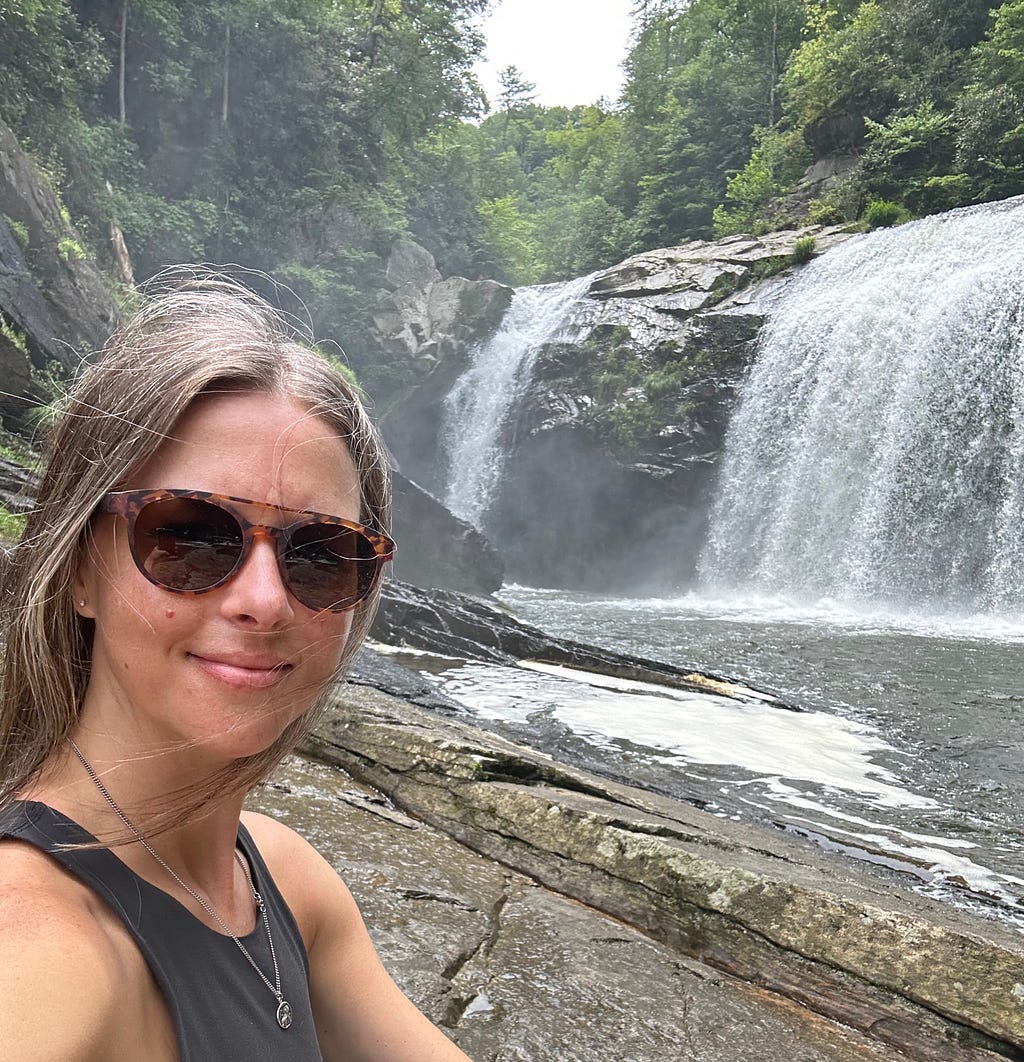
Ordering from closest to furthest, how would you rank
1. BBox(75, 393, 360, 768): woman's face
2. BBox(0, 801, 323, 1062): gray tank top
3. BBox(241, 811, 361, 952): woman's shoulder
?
BBox(0, 801, 323, 1062): gray tank top < BBox(75, 393, 360, 768): woman's face < BBox(241, 811, 361, 952): woman's shoulder

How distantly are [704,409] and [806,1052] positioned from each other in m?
19.2

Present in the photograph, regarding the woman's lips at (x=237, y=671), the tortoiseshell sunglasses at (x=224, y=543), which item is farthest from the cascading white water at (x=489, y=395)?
the woman's lips at (x=237, y=671)

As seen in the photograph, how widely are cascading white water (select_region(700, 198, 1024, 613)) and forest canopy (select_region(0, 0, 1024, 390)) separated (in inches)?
158

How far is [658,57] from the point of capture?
3828 centimetres

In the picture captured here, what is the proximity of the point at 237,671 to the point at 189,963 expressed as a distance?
26cm

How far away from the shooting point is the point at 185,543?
883 mm

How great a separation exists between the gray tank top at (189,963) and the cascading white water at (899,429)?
50.2 feet

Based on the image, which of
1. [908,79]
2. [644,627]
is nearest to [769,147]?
[908,79]

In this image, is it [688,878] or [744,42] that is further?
[744,42]

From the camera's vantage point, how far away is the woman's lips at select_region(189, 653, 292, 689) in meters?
0.88

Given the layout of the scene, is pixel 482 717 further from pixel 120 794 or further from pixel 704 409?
pixel 704 409

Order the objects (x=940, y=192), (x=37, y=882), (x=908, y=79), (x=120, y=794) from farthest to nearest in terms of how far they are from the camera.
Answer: (x=908, y=79) → (x=940, y=192) → (x=120, y=794) → (x=37, y=882)

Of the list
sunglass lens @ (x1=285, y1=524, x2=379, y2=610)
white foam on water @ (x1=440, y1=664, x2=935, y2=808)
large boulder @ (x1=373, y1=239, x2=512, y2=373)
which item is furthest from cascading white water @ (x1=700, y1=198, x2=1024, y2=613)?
sunglass lens @ (x1=285, y1=524, x2=379, y2=610)

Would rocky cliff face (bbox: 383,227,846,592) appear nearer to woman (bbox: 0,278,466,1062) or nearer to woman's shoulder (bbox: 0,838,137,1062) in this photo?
woman (bbox: 0,278,466,1062)
